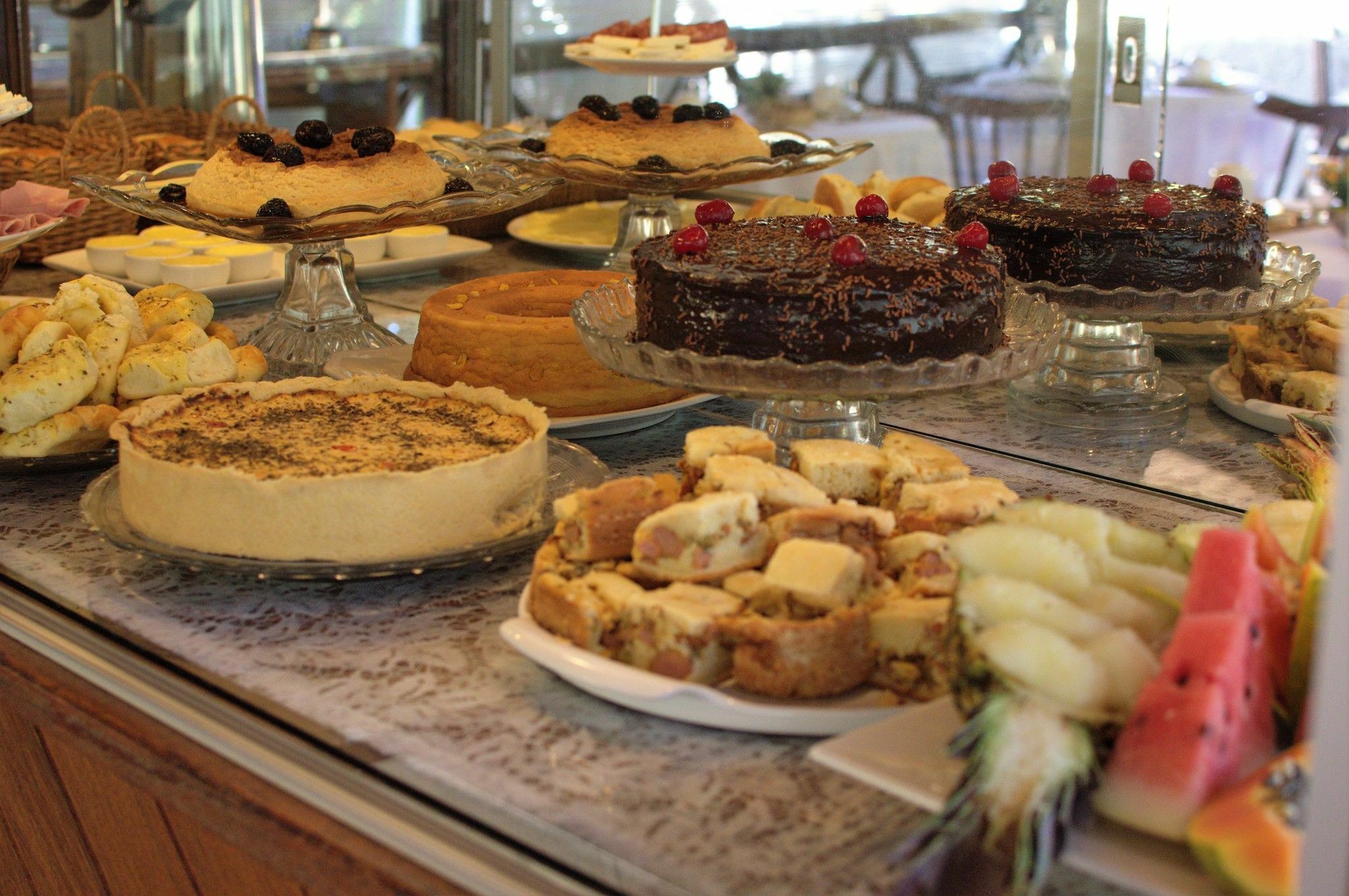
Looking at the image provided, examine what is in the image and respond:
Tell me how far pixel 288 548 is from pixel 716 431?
32cm

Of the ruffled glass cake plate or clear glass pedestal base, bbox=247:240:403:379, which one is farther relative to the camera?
clear glass pedestal base, bbox=247:240:403:379

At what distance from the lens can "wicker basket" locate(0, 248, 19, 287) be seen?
1.85 metres

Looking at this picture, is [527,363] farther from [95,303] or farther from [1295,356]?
[1295,356]

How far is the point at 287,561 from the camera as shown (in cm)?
103

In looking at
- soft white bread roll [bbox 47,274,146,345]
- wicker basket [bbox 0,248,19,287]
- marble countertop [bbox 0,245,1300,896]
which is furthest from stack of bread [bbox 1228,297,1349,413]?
wicker basket [bbox 0,248,19,287]

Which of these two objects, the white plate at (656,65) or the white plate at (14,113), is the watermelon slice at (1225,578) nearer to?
the white plate at (14,113)

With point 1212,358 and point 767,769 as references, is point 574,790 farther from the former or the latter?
point 1212,358

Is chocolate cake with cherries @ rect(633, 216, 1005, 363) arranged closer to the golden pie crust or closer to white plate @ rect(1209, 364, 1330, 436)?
the golden pie crust

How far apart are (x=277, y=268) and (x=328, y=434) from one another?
1.06m

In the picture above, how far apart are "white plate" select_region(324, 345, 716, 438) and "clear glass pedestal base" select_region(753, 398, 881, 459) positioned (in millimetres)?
68

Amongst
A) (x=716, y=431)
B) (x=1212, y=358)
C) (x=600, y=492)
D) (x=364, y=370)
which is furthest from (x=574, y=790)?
(x=1212, y=358)

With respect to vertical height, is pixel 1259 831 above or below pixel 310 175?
below

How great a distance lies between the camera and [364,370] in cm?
158

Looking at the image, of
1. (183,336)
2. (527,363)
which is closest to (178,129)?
(183,336)
